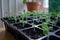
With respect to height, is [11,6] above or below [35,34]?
above

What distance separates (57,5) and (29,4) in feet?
1.60

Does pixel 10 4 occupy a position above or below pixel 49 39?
above

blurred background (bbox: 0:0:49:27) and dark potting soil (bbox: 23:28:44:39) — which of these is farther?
blurred background (bbox: 0:0:49:27)

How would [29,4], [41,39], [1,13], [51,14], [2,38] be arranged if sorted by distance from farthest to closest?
[1,13] → [29,4] → [51,14] → [2,38] → [41,39]

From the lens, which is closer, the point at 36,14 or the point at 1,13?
the point at 36,14

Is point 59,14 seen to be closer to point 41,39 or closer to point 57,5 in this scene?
point 57,5

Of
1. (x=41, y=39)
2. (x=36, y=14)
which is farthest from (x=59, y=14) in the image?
(x=41, y=39)

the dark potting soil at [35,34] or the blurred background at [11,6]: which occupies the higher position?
the blurred background at [11,6]

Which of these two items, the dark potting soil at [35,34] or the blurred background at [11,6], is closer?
the dark potting soil at [35,34]

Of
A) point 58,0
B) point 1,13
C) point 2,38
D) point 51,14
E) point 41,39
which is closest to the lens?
point 41,39

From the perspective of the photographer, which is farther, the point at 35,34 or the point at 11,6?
the point at 11,6

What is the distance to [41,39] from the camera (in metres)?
0.38

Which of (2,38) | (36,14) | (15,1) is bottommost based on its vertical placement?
(2,38)

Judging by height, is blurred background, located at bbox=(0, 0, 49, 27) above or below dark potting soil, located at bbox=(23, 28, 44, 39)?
above
